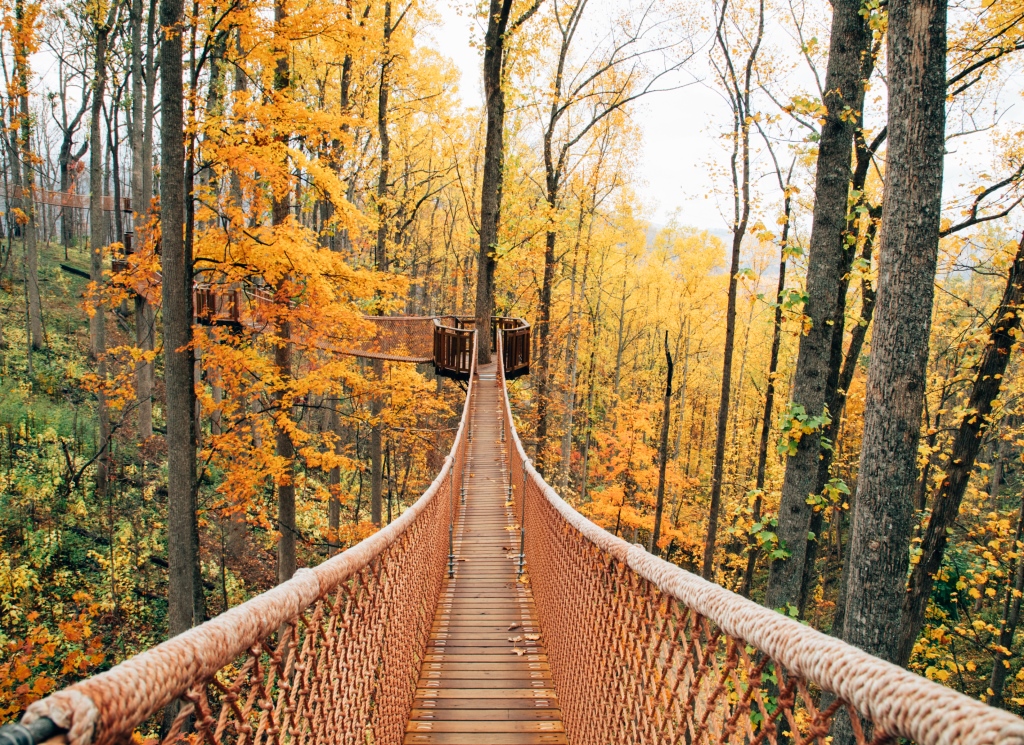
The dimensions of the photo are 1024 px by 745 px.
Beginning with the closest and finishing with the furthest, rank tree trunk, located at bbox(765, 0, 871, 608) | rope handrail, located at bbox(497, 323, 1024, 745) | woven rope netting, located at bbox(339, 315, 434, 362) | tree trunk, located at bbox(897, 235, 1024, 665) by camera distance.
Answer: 1. rope handrail, located at bbox(497, 323, 1024, 745)
2. tree trunk, located at bbox(765, 0, 871, 608)
3. tree trunk, located at bbox(897, 235, 1024, 665)
4. woven rope netting, located at bbox(339, 315, 434, 362)

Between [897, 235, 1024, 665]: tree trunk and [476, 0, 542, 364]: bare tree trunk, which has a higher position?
[476, 0, 542, 364]: bare tree trunk

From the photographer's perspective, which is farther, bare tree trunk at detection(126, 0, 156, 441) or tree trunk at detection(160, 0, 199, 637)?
bare tree trunk at detection(126, 0, 156, 441)

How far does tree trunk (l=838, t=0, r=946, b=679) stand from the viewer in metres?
2.80

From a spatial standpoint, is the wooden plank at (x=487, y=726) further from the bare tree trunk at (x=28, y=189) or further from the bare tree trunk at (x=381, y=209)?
the bare tree trunk at (x=28, y=189)

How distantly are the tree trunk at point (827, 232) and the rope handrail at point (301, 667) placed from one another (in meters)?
3.57

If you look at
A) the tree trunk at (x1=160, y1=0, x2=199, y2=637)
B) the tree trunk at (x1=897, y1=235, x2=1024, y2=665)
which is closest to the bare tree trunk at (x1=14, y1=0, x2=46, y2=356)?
the tree trunk at (x1=160, y1=0, x2=199, y2=637)

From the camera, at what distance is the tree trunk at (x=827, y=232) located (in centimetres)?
437

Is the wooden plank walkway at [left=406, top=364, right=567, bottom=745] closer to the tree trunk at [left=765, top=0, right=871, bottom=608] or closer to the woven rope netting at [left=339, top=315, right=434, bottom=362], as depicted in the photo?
the tree trunk at [left=765, top=0, right=871, bottom=608]

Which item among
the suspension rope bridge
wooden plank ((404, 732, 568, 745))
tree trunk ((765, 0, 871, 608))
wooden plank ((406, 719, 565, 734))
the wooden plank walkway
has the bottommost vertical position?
the wooden plank walkway

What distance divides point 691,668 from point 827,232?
4.27m

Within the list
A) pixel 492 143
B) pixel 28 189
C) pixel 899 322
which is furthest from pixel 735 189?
pixel 28 189

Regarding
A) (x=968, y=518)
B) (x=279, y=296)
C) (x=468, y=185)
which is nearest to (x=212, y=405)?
(x=279, y=296)

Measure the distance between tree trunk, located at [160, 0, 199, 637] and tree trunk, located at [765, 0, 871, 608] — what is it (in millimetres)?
6201

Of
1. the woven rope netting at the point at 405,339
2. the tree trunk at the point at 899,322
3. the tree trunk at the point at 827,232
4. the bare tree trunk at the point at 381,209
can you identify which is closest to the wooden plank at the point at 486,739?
the tree trunk at the point at 899,322
